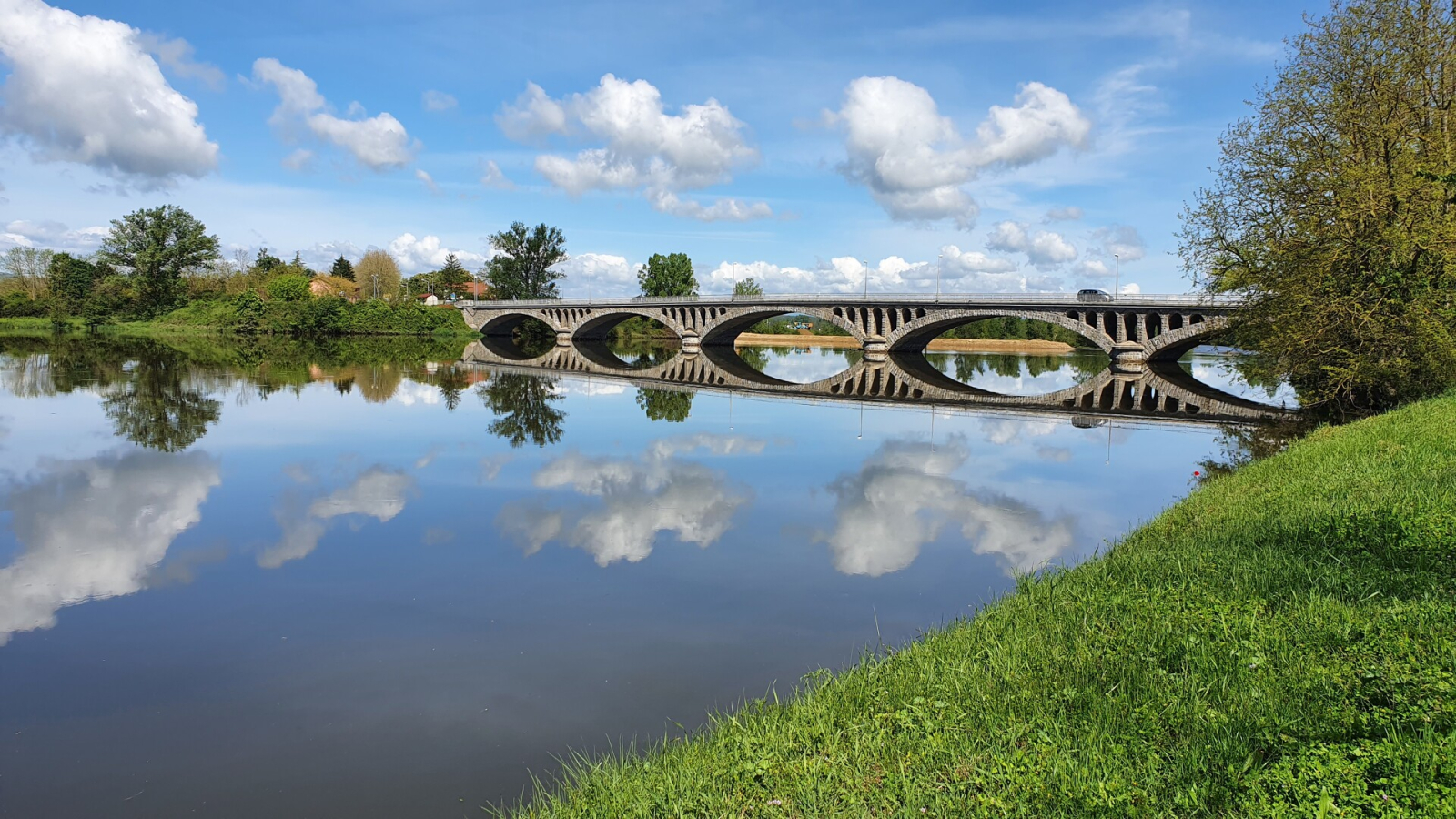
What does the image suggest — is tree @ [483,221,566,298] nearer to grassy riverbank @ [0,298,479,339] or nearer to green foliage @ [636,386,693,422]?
grassy riverbank @ [0,298,479,339]

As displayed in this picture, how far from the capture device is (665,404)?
33156 millimetres

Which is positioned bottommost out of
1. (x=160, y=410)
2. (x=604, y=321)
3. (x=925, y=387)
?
(x=925, y=387)

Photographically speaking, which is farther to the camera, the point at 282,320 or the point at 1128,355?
the point at 282,320

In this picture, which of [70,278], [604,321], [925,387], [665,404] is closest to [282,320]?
[70,278]

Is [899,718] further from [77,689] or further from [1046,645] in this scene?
[77,689]

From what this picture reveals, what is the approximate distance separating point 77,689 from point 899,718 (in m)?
7.12

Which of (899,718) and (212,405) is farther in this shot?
(212,405)

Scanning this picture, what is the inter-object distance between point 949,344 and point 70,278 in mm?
97092

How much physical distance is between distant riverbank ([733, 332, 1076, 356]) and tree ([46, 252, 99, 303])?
230 ft

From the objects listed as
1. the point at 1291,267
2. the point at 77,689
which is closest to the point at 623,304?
the point at 1291,267

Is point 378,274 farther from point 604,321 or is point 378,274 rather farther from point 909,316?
point 909,316

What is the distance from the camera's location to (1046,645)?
6.94 metres

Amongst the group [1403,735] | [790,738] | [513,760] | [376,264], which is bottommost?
[513,760]

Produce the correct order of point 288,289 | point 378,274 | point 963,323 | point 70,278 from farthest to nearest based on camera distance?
1. point 378,274
2. point 288,289
3. point 70,278
4. point 963,323
